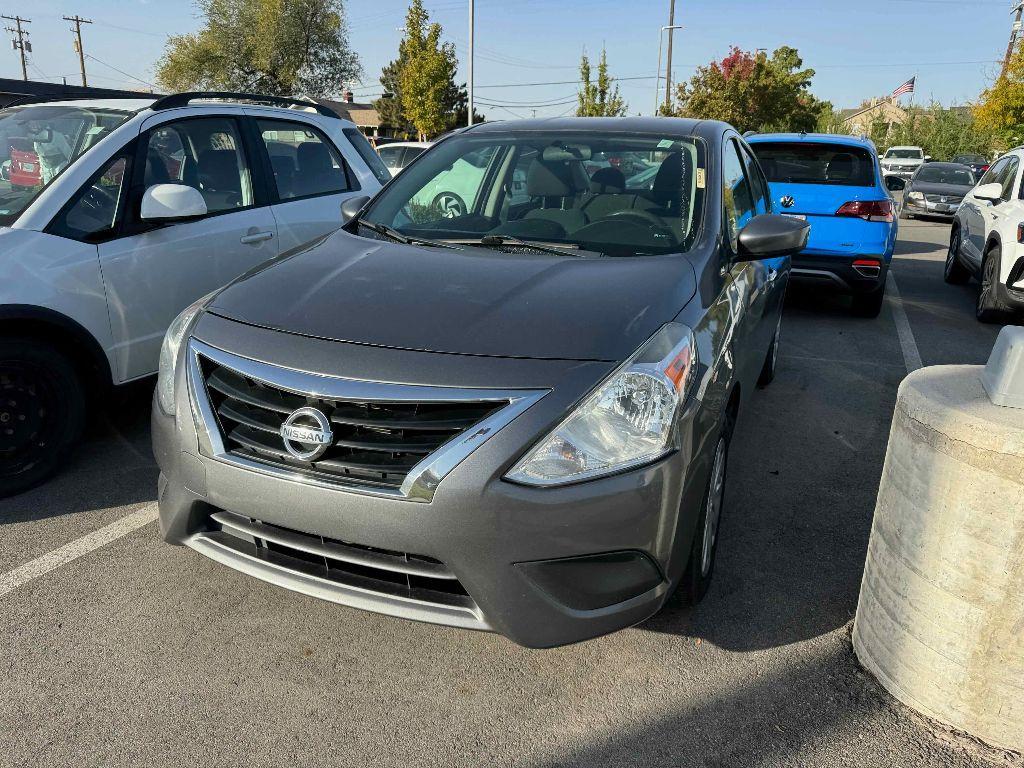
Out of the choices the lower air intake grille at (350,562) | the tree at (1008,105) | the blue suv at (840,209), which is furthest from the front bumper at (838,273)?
the tree at (1008,105)

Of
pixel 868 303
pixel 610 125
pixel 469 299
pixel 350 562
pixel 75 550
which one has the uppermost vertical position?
pixel 610 125

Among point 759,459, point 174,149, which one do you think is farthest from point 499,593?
point 174,149

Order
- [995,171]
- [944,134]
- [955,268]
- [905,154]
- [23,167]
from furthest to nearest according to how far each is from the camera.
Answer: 1. [944,134]
2. [905,154]
3. [955,268]
4. [995,171]
5. [23,167]

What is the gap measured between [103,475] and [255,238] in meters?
1.57

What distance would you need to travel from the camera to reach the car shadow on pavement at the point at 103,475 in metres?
3.49

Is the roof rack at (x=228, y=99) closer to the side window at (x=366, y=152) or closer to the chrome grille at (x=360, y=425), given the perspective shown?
the side window at (x=366, y=152)

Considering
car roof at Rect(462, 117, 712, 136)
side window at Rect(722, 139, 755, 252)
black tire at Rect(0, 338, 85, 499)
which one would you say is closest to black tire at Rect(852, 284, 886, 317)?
side window at Rect(722, 139, 755, 252)

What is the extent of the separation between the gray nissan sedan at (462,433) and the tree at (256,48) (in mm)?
39340

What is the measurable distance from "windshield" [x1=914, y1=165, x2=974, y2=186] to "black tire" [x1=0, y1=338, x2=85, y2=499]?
1994 cm

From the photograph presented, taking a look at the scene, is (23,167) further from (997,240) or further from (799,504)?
(997,240)

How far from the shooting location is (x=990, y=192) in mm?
7992

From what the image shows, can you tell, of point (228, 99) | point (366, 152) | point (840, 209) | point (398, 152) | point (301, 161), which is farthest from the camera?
point (398, 152)

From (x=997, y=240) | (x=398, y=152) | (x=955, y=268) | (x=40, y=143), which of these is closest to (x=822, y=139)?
(x=997, y=240)

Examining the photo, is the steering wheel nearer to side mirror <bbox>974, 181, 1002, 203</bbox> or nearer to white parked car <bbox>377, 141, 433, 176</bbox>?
side mirror <bbox>974, 181, 1002, 203</bbox>
